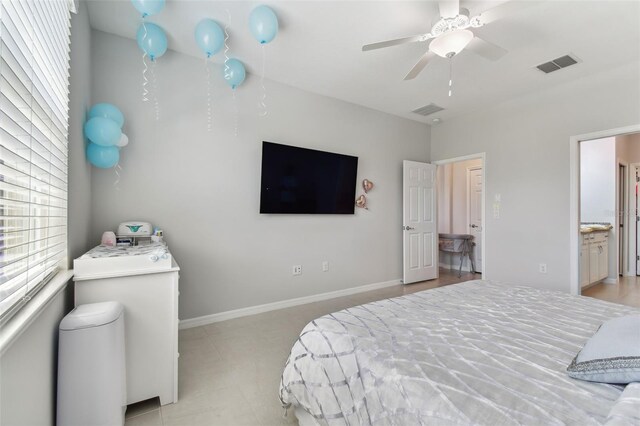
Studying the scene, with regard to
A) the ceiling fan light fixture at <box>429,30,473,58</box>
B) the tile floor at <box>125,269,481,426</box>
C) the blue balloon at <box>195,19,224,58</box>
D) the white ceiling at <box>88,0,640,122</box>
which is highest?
the white ceiling at <box>88,0,640,122</box>

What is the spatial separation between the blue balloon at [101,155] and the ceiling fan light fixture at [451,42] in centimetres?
265

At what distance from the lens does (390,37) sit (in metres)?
2.59

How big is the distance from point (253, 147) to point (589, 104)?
3.96 metres

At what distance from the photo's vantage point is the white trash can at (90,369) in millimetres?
1351

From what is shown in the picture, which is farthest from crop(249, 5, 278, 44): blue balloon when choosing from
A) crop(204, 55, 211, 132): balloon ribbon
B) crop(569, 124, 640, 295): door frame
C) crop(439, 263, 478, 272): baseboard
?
crop(439, 263, 478, 272): baseboard

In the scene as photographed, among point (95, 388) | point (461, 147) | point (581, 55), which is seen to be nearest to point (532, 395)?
point (95, 388)

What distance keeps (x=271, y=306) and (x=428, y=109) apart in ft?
11.9

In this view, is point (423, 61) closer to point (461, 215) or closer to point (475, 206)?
point (475, 206)

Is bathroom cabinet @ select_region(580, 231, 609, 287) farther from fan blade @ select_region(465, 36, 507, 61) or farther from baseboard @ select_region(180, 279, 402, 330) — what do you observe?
fan blade @ select_region(465, 36, 507, 61)

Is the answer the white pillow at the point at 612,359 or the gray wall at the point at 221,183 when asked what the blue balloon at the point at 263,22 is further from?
the white pillow at the point at 612,359

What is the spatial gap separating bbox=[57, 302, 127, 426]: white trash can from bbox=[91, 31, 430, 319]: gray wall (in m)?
1.41

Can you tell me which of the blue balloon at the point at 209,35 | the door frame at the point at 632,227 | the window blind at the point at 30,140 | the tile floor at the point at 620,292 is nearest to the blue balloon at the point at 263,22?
the blue balloon at the point at 209,35

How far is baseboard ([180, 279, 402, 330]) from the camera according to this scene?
2.94 meters

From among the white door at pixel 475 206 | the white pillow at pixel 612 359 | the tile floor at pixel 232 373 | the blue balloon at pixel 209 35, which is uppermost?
the blue balloon at pixel 209 35
